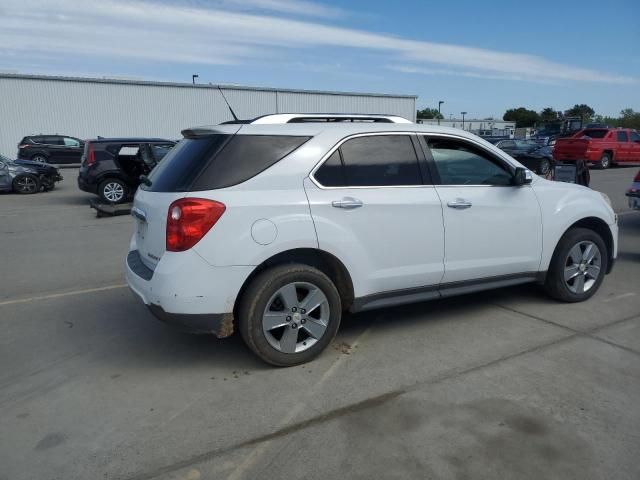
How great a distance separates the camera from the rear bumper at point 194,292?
12.0 feet

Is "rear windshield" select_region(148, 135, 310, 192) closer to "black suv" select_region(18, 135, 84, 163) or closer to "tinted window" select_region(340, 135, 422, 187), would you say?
"tinted window" select_region(340, 135, 422, 187)

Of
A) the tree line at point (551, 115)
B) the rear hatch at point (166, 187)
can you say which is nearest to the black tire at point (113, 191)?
the rear hatch at point (166, 187)

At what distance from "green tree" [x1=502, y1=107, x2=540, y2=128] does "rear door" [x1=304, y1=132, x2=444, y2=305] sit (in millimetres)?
106051

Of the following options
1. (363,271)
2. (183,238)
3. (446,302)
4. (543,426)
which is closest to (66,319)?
(183,238)

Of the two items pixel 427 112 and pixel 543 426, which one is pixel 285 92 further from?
pixel 427 112

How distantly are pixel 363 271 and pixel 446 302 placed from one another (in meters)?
1.70

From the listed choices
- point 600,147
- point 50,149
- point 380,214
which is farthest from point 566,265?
point 50,149

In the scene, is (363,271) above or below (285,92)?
below

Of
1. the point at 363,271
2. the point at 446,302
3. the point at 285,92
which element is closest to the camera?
the point at 363,271

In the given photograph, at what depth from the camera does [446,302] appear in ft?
18.2

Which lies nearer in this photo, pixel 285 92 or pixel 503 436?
pixel 503 436

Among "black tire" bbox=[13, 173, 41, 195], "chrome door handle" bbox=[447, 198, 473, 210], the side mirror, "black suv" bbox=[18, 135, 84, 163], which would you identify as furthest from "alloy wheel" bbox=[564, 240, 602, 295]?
"black suv" bbox=[18, 135, 84, 163]

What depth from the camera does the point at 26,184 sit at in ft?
54.6

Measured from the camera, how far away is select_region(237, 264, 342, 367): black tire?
3.83 metres
